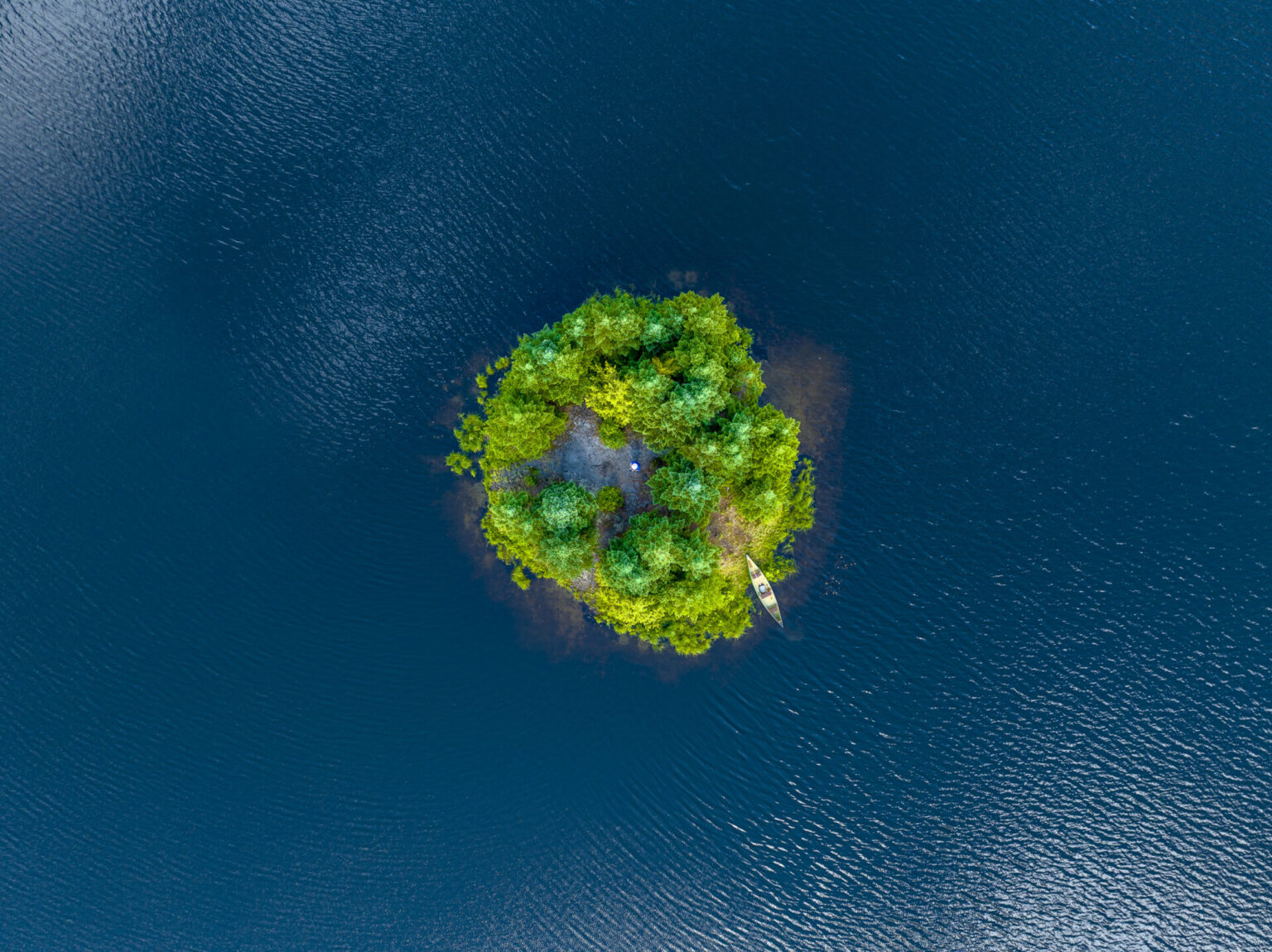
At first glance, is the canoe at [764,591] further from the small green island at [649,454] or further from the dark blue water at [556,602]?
the small green island at [649,454]

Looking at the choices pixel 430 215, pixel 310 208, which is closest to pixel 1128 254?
pixel 430 215

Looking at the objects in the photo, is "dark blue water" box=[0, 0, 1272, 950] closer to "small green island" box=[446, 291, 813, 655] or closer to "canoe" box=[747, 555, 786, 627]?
"canoe" box=[747, 555, 786, 627]

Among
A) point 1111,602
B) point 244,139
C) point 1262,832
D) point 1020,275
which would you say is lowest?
point 1262,832

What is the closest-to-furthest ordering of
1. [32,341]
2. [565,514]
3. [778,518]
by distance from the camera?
[565,514], [778,518], [32,341]

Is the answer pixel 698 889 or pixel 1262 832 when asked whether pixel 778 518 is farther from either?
pixel 1262 832

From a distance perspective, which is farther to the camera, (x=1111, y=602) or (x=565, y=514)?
(x=1111, y=602)

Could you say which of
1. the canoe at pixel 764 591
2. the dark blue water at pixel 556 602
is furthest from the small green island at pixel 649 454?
the dark blue water at pixel 556 602

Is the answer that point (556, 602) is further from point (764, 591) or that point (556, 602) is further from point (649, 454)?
point (764, 591)
